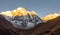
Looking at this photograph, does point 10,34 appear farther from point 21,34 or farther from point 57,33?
point 57,33

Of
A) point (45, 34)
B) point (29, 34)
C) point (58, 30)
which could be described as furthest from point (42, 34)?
point (29, 34)

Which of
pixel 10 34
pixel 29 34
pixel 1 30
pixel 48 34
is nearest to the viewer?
pixel 48 34

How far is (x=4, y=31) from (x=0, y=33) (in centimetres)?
203

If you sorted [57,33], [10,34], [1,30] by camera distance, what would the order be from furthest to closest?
[10,34] < [1,30] < [57,33]

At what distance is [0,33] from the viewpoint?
74.8 metres

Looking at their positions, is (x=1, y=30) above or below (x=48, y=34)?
above

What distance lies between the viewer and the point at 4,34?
249ft

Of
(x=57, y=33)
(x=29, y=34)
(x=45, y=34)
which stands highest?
(x=29, y=34)

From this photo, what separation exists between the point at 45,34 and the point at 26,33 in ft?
76.9

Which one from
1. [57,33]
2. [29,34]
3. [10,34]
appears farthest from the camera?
[29,34]

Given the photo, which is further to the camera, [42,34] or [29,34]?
[29,34]

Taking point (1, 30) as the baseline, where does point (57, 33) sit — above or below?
below

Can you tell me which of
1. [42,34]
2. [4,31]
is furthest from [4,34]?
[42,34]

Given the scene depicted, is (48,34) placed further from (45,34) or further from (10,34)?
(10,34)
